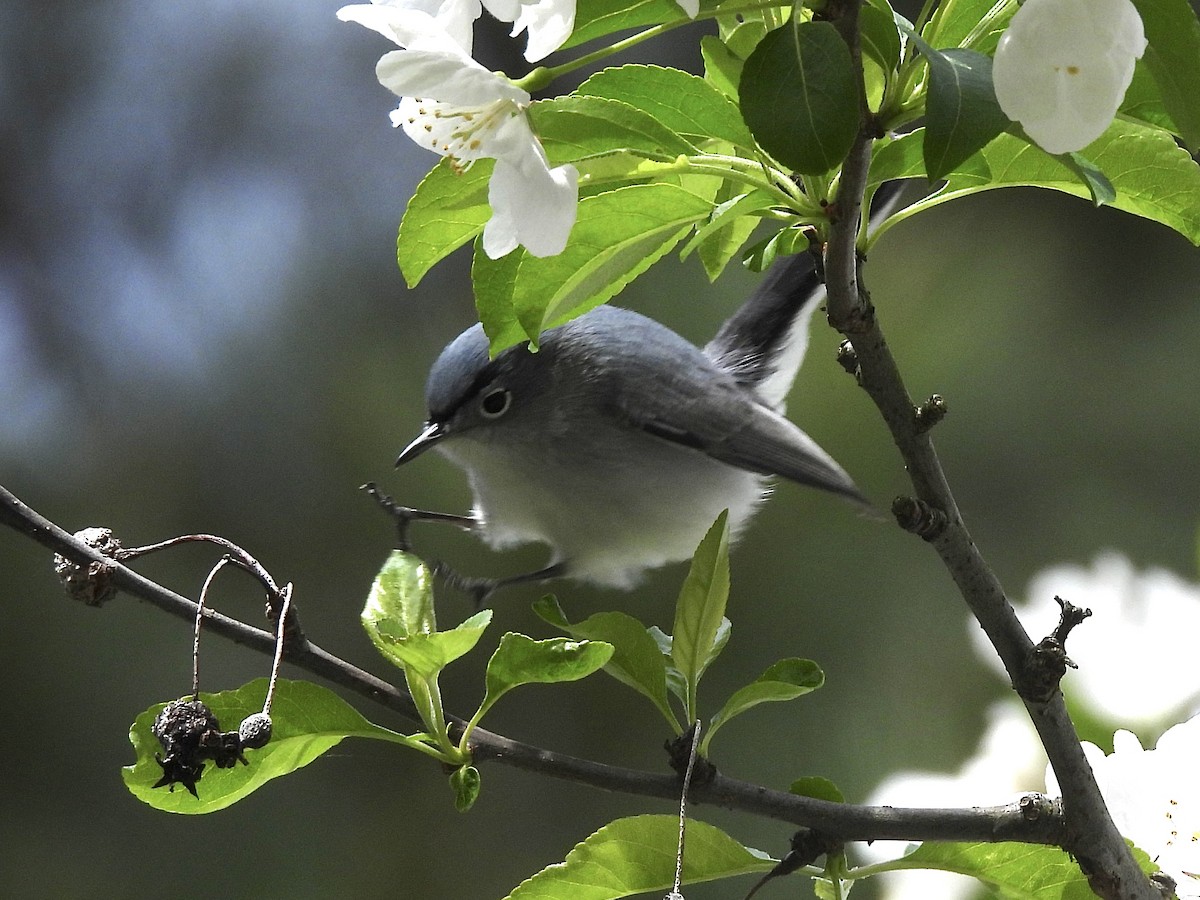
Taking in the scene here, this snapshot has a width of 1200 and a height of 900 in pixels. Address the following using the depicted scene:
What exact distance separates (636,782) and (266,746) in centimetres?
15

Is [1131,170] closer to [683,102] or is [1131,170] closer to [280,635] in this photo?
[683,102]

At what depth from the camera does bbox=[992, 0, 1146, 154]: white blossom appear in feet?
0.85

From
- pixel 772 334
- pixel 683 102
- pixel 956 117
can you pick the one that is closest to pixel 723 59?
pixel 683 102

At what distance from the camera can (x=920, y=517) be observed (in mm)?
373

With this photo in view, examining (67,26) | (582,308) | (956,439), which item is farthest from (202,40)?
(582,308)

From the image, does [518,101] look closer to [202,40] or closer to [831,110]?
[831,110]

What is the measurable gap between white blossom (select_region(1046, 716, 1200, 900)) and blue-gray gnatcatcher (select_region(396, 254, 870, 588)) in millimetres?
261

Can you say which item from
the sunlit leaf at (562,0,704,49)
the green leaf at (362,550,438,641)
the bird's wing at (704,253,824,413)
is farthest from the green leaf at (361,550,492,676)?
the bird's wing at (704,253,824,413)

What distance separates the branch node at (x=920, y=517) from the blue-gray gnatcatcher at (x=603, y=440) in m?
0.31

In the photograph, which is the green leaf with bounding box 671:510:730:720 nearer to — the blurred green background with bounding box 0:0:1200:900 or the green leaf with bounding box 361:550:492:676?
the green leaf with bounding box 361:550:492:676

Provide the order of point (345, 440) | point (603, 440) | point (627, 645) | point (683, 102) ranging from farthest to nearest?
1. point (345, 440)
2. point (603, 440)
3. point (627, 645)
4. point (683, 102)

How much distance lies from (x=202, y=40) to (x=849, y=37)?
1283mm

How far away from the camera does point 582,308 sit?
1.20 ft

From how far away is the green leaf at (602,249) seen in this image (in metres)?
0.35
